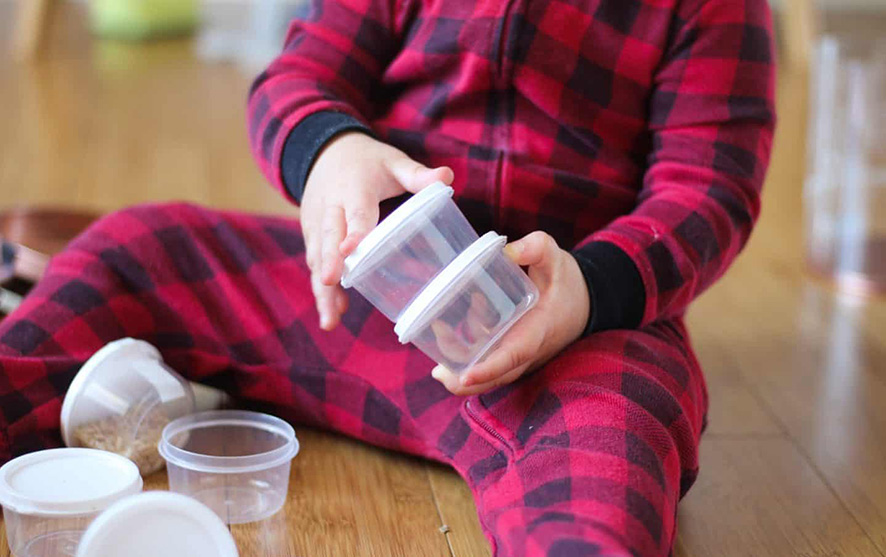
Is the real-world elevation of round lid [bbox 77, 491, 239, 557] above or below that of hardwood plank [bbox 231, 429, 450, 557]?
above

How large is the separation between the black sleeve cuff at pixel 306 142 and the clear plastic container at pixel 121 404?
0.17 metres

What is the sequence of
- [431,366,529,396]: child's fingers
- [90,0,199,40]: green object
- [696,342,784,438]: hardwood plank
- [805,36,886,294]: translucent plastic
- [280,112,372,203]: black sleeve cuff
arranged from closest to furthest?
[431,366,529,396]: child's fingers < [280,112,372,203]: black sleeve cuff < [696,342,784,438]: hardwood plank < [805,36,886,294]: translucent plastic < [90,0,199,40]: green object

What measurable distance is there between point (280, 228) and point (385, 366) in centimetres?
18

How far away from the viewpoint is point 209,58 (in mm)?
2541

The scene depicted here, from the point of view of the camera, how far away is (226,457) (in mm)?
769

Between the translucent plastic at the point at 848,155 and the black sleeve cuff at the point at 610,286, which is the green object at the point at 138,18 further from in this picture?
the black sleeve cuff at the point at 610,286

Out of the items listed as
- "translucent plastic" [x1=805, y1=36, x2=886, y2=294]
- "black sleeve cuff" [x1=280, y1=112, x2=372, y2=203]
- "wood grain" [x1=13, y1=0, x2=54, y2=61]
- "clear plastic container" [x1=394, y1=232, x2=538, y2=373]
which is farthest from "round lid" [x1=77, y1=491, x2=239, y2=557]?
"wood grain" [x1=13, y1=0, x2=54, y2=61]

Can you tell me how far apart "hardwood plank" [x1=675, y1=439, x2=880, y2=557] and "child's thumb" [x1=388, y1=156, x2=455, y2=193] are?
1.00 ft

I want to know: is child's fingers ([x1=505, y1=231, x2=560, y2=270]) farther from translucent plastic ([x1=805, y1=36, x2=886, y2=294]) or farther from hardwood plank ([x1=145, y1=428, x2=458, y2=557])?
translucent plastic ([x1=805, y1=36, x2=886, y2=294])

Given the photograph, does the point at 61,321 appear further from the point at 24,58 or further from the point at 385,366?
the point at 24,58

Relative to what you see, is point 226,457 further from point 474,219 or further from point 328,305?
point 474,219

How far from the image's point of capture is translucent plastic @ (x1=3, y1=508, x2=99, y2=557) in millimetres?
665

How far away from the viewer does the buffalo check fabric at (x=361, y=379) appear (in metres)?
0.65

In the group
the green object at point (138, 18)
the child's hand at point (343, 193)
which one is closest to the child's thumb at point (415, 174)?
the child's hand at point (343, 193)
